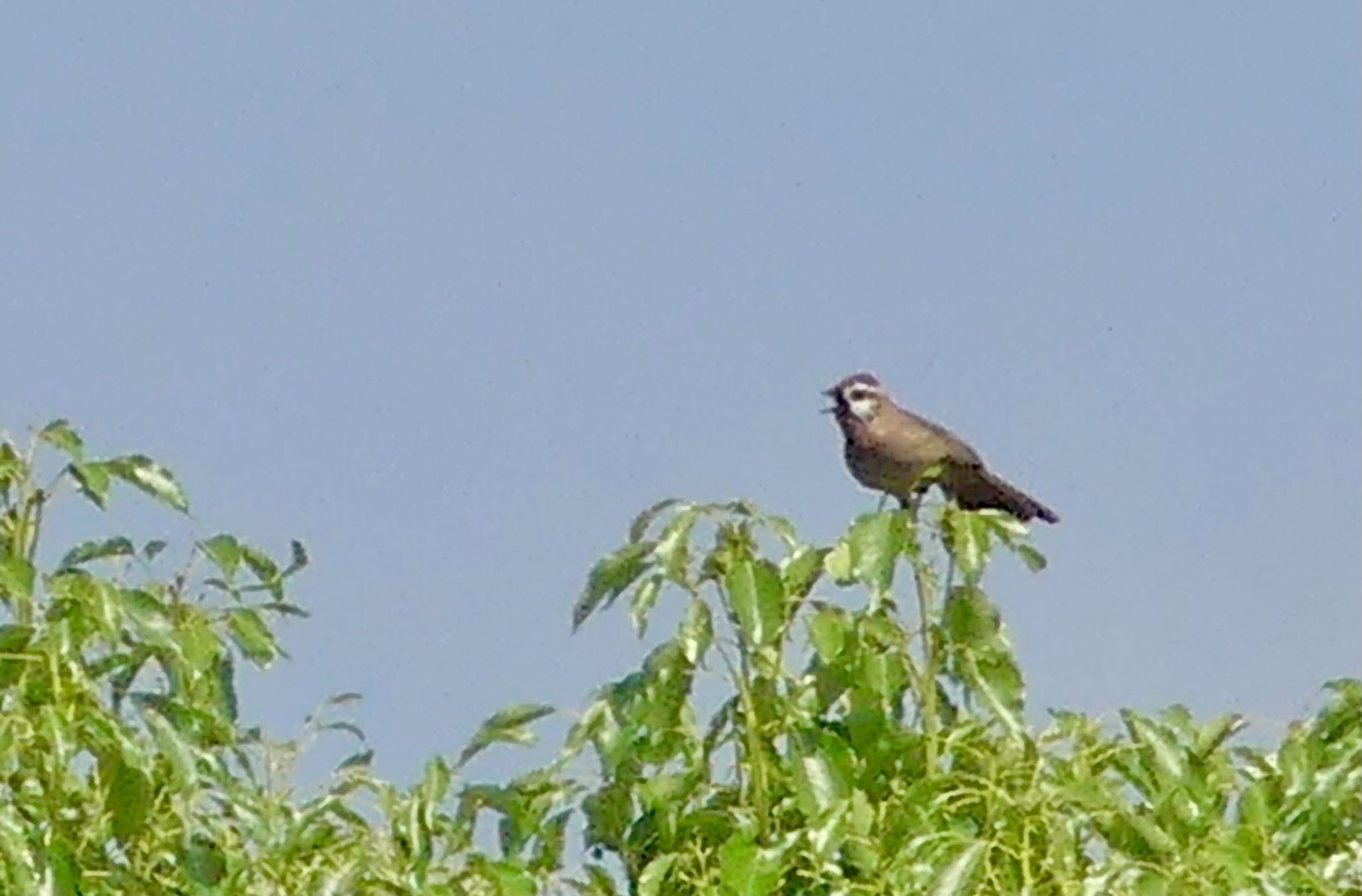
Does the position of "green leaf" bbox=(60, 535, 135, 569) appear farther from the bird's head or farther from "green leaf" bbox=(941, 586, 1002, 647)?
the bird's head

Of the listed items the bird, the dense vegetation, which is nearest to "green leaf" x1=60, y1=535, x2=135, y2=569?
the dense vegetation

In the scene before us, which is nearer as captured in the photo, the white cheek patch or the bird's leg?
the bird's leg

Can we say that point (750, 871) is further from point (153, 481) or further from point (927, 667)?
point (153, 481)

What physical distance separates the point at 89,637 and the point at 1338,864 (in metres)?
1.29

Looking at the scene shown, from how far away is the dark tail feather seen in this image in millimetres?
7438

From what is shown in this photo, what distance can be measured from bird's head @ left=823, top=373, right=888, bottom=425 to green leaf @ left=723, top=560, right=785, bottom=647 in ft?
15.8

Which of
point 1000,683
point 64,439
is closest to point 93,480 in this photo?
point 64,439

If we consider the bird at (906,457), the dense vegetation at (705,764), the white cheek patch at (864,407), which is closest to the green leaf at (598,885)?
the dense vegetation at (705,764)

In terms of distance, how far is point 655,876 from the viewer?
3074 millimetres

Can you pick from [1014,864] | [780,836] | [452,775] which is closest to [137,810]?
[452,775]

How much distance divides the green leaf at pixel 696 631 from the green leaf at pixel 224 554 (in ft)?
1.87

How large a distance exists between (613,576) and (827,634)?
247 mm

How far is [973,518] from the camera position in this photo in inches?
135

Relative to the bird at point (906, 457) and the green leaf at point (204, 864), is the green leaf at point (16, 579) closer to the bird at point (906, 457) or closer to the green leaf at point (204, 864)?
the green leaf at point (204, 864)
